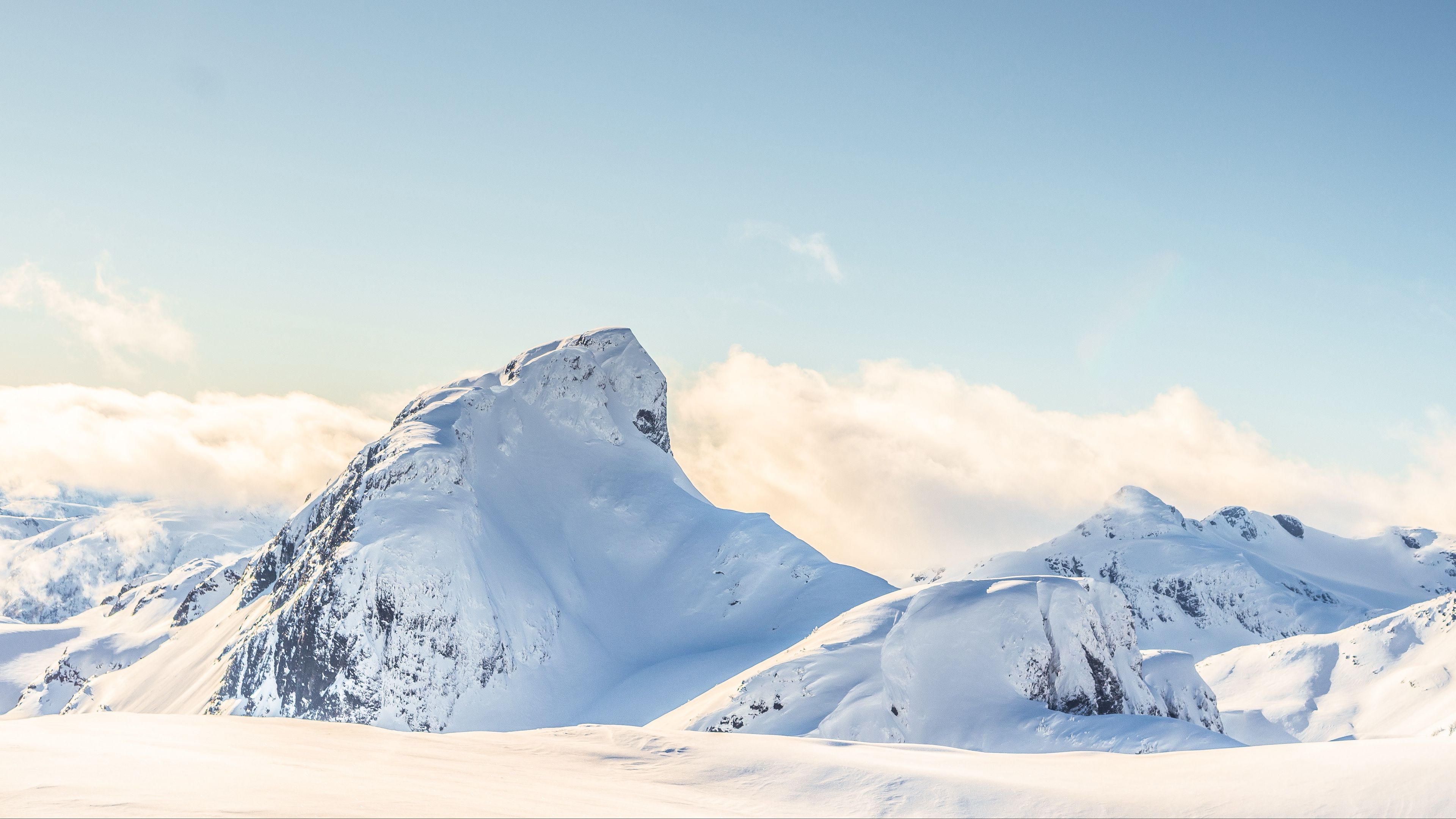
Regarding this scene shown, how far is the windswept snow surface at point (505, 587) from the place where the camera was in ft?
190

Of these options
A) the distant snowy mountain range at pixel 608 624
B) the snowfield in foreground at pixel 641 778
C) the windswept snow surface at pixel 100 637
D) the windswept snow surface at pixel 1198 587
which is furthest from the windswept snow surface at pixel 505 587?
the windswept snow surface at pixel 1198 587

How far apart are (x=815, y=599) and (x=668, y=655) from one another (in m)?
11.6

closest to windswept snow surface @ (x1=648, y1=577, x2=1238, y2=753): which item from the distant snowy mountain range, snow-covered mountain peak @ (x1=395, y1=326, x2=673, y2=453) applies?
the distant snowy mountain range

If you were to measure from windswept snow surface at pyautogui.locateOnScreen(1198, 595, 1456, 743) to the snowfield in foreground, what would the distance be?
81226 mm

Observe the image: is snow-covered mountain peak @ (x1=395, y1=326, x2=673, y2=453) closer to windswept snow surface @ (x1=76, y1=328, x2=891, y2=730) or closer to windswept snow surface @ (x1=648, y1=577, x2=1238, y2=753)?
windswept snow surface @ (x1=76, y1=328, x2=891, y2=730)

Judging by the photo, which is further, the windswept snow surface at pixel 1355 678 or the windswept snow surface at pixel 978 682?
the windswept snow surface at pixel 1355 678

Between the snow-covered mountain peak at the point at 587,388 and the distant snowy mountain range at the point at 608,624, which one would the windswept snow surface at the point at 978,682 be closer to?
the distant snowy mountain range at the point at 608,624

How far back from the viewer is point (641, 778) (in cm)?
1402

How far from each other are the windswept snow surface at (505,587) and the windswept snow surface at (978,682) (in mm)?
20029

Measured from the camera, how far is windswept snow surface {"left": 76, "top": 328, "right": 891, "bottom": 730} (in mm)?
58000

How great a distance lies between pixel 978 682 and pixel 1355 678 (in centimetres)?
Result: 9321

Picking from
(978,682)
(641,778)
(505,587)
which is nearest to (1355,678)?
(978,682)

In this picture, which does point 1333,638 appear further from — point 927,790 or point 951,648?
point 927,790

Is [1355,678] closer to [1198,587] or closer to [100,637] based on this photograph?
[1198,587]
